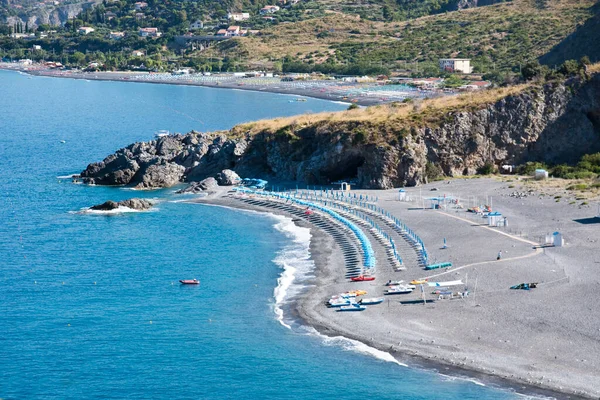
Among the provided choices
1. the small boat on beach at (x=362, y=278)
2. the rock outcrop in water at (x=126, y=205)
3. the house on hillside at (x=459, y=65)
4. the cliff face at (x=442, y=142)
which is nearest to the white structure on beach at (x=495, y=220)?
the small boat on beach at (x=362, y=278)

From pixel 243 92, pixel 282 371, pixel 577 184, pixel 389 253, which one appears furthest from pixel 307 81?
pixel 282 371

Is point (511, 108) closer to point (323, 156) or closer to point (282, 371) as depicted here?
point (323, 156)

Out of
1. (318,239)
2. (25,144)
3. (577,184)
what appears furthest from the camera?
(25,144)

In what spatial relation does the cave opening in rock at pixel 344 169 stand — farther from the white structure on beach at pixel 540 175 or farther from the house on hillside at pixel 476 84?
the house on hillside at pixel 476 84

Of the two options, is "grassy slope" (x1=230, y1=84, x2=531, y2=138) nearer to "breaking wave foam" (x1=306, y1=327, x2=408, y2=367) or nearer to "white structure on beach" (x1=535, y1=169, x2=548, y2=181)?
"white structure on beach" (x1=535, y1=169, x2=548, y2=181)

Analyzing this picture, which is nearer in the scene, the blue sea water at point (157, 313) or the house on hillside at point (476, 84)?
the blue sea water at point (157, 313)

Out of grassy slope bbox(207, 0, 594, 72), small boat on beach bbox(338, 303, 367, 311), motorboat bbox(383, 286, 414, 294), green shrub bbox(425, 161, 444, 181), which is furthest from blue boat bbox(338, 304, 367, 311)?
grassy slope bbox(207, 0, 594, 72)
